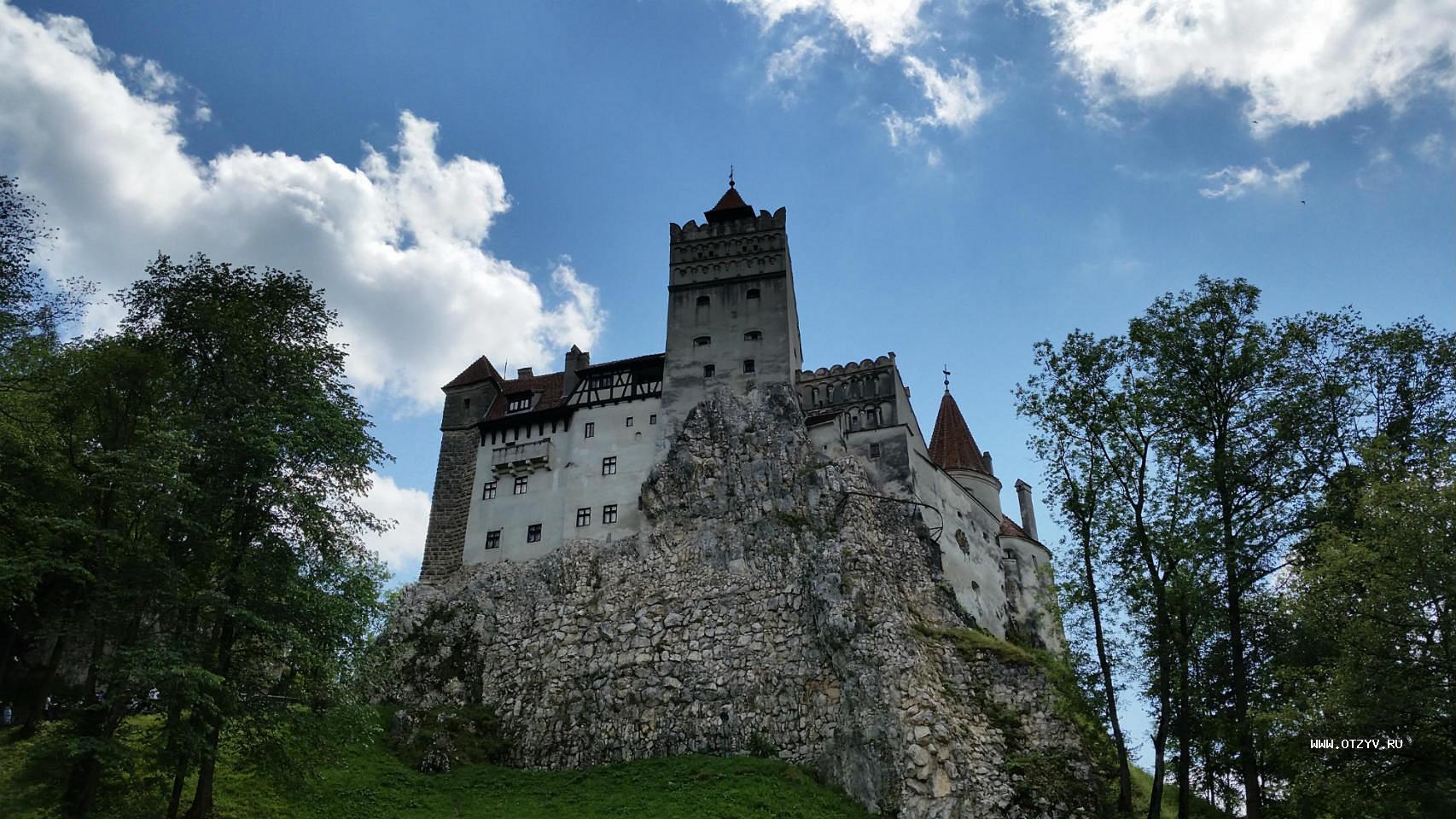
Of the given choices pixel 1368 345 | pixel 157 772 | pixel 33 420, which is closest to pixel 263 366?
pixel 33 420

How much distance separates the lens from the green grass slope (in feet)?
97.2

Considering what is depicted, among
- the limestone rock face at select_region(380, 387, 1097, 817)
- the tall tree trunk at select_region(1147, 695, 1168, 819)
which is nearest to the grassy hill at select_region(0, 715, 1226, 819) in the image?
the limestone rock face at select_region(380, 387, 1097, 817)

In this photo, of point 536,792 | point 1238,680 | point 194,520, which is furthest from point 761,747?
point 194,520

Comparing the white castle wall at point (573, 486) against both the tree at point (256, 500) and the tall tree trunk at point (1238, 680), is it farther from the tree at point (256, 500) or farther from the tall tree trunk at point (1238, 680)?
the tall tree trunk at point (1238, 680)

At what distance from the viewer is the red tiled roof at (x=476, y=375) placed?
2055 inches

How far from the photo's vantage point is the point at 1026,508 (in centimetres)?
5450

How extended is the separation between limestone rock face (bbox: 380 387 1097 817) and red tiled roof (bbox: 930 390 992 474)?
7851 mm

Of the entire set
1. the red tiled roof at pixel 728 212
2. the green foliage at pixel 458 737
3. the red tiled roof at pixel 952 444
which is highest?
the red tiled roof at pixel 728 212

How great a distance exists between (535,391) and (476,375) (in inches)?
151

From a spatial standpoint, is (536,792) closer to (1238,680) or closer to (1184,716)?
(1184,716)

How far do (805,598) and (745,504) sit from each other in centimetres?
547

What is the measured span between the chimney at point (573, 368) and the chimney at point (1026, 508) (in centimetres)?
2420

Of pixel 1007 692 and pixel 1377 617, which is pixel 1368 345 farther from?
pixel 1007 692

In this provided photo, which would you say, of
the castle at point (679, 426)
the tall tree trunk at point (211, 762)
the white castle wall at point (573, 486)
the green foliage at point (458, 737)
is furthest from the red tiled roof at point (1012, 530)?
the tall tree trunk at point (211, 762)
